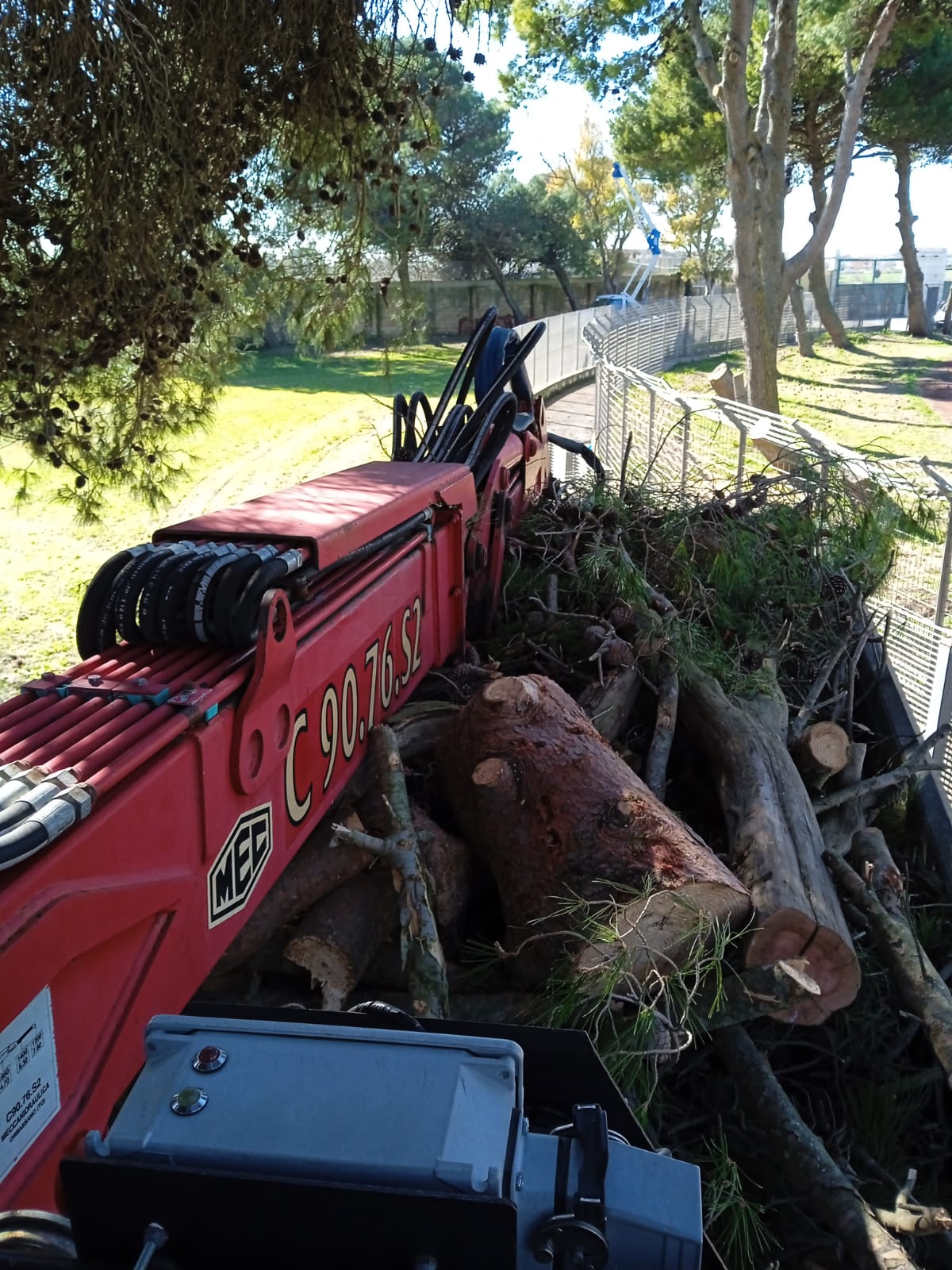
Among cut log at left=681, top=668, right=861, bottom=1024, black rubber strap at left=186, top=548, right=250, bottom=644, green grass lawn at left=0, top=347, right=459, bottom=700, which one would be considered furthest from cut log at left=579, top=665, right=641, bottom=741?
green grass lawn at left=0, top=347, right=459, bottom=700

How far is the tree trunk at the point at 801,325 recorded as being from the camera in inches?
1236

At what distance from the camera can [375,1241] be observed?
1310 millimetres

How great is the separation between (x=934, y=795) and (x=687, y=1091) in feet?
6.34

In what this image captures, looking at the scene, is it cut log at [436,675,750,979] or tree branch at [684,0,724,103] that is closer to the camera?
cut log at [436,675,750,979]

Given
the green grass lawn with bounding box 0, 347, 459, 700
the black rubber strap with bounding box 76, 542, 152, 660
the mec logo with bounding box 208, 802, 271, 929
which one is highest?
the black rubber strap with bounding box 76, 542, 152, 660

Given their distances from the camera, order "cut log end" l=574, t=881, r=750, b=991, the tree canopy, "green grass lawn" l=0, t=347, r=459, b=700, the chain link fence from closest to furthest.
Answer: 1. "cut log end" l=574, t=881, r=750, b=991
2. the tree canopy
3. the chain link fence
4. "green grass lawn" l=0, t=347, r=459, b=700

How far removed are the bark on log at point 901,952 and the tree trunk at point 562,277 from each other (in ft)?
140

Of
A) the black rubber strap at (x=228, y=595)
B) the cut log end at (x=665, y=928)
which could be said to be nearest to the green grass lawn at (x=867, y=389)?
the cut log end at (x=665, y=928)

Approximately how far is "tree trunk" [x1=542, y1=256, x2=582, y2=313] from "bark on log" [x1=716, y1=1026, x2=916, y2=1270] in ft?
143

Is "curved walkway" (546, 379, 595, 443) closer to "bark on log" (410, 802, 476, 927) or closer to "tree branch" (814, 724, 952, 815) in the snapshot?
"tree branch" (814, 724, 952, 815)

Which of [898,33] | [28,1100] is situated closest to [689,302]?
[898,33]

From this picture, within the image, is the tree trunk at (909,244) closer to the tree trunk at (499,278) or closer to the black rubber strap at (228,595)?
the tree trunk at (499,278)

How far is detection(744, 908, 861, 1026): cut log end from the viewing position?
9.78 feet

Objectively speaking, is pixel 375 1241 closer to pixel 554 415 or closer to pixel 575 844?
pixel 575 844
